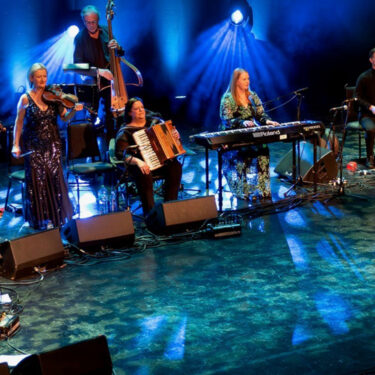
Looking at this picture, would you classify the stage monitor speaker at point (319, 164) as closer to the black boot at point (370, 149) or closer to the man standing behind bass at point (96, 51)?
the black boot at point (370, 149)

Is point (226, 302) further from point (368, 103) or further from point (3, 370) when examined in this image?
point (368, 103)

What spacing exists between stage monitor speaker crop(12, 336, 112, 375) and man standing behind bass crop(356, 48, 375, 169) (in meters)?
6.09

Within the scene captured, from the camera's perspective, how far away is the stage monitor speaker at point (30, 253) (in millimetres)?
4883

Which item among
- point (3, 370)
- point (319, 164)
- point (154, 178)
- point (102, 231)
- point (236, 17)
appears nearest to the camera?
point (3, 370)

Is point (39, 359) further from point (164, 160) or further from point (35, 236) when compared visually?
point (164, 160)

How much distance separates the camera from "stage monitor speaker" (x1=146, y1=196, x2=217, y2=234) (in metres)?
5.70

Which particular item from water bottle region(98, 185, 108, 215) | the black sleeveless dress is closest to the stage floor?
the black sleeveless dress

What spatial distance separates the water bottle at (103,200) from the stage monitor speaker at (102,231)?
45.4 inches

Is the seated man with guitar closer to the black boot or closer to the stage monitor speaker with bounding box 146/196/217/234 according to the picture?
the stage monitor speaker with bounding box 146/196/217/234

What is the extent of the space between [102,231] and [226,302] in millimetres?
1487

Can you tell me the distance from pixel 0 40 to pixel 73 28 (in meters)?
1.05

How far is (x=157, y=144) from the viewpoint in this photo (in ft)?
20.4

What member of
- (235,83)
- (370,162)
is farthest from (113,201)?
(370,162)

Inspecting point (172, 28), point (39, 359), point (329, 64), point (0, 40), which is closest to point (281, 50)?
point (329, 64)
